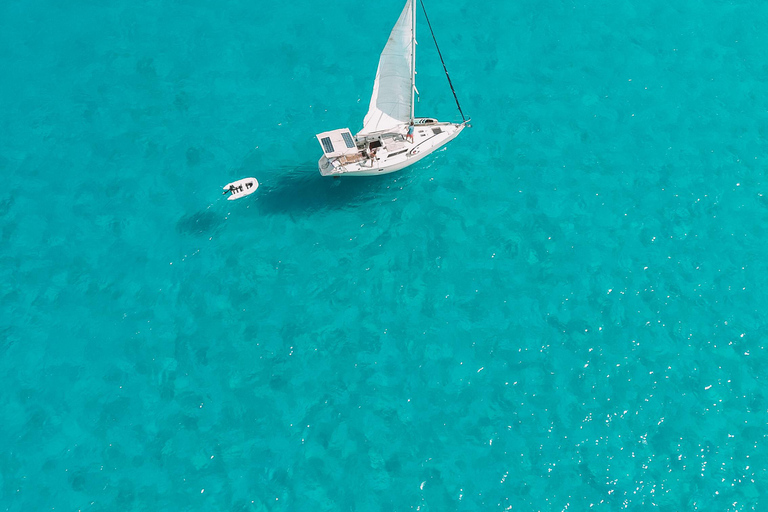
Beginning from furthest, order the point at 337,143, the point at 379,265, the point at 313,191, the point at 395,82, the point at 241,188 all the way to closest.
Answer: the point at 313,191 < the point at 241,188 < the point at 337,143 < the point at 379,265 < the point at 395,82

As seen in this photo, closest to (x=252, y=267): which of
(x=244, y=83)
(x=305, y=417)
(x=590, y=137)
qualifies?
(x=305, y=417)

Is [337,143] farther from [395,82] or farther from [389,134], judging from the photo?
[395,82]

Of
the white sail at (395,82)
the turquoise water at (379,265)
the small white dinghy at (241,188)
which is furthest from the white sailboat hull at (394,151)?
the small white dinghy at (241,188)

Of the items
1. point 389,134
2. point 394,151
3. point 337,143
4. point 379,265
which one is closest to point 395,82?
point 389,134

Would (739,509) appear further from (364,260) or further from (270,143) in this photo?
(270,143)

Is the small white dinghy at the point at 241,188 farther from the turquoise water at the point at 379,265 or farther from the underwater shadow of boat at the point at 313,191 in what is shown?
the turquoise water at the point at 379,265

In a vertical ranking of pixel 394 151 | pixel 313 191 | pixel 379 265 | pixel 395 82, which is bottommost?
pixel 379 265
